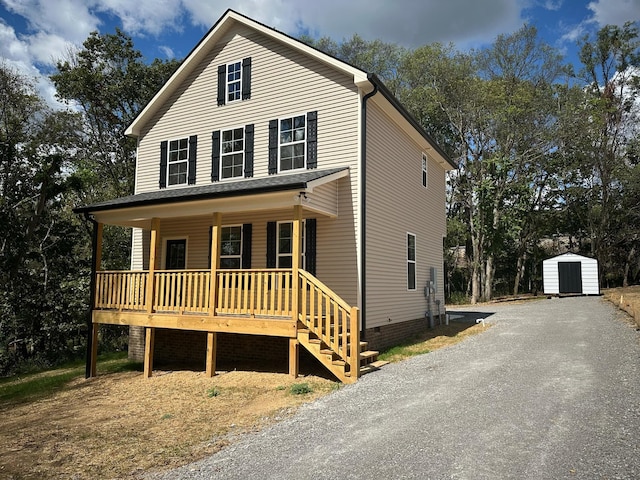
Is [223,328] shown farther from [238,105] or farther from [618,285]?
[618,285]

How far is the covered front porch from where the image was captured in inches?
355

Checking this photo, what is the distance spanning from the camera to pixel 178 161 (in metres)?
14.4

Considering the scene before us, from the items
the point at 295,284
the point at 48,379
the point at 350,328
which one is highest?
the point at 295,284

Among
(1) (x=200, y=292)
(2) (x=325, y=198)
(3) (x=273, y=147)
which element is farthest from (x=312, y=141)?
(1) (x=200, y=292)

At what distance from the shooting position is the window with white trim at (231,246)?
1270 cm

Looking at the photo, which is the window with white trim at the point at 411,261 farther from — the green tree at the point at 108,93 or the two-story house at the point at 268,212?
the green tree at the point at 108,93

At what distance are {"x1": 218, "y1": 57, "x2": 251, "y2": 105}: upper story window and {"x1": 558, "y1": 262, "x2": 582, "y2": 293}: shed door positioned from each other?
22325 mm

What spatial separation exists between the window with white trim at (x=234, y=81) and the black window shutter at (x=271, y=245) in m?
4.20

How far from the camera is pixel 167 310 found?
11.1m

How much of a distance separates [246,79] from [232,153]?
2.15 meters

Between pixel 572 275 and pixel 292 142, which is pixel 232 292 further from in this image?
pixel 572 275

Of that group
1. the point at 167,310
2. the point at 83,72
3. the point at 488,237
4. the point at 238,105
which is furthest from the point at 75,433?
the point at 488,237

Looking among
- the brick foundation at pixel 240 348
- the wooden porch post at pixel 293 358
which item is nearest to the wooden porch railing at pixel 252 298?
the wooden porch post at pixel 293 358

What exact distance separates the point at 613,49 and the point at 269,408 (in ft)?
136
